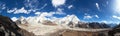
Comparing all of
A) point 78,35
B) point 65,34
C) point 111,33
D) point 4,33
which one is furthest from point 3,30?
point 78,35

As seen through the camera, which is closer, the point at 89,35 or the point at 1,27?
the point at 1,27

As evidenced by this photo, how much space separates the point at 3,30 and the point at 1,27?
0.53 m

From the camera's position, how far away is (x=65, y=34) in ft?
259

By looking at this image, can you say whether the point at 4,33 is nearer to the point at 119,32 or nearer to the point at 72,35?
the point at 119,32

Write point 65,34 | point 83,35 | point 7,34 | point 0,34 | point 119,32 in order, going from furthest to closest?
1. point 83,35
2. point 65,34
3. point 7,34
4. point 0,34
5. point 119,32

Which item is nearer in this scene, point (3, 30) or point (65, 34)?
point (3, 30)

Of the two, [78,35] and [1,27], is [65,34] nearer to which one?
[78,35]

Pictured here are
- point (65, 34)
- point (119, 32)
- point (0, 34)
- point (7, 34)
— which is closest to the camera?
point (119, 32)

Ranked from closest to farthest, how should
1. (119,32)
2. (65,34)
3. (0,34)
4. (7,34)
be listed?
(119,32) < (0,34) < (7,34) < (65,34)

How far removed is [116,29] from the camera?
26.7 metres

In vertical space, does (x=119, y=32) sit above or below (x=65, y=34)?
below

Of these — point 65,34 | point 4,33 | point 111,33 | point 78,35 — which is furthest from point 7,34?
point 78,35

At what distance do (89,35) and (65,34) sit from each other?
7558 millimetres

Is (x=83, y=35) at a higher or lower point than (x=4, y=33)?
higher
